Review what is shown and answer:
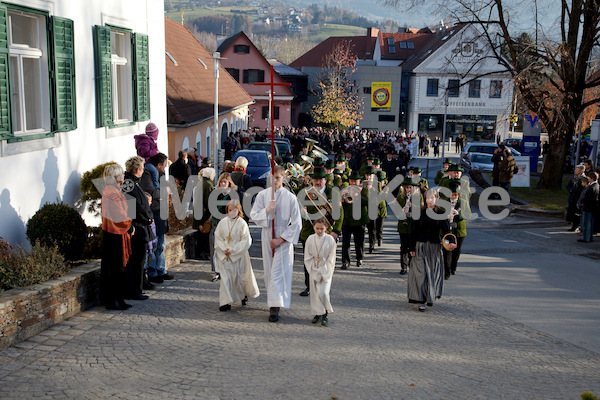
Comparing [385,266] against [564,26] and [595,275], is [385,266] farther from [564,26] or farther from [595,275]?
[564,26]

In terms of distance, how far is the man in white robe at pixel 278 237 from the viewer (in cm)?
809

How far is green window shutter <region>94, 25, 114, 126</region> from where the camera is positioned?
10.2 m

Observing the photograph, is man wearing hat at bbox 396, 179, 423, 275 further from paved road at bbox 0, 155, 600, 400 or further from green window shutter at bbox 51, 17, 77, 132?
green window shutter at bbox 51, 17, 77, 132

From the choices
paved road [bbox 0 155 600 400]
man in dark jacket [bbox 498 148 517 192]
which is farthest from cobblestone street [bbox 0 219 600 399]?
man in dark jacket [bbox 498 148 517 192]

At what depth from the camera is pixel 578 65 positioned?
69.4 ft

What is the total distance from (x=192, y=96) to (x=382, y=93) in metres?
38.8

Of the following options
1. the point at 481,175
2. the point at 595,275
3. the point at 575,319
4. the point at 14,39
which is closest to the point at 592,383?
the point at 575,319

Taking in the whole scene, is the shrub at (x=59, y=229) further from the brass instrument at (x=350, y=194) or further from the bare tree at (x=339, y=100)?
the bare tree at (x=339, y=100)

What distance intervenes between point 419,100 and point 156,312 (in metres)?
52.3

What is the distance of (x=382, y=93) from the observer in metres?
60.1

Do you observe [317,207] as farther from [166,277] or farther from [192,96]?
[192,96]

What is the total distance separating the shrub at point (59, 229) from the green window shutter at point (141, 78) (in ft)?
13.8

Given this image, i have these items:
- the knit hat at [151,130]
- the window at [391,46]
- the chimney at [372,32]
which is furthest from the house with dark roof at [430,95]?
the knit hat at [151,130]

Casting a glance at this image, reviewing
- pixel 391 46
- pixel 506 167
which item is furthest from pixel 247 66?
pixel 506 167
